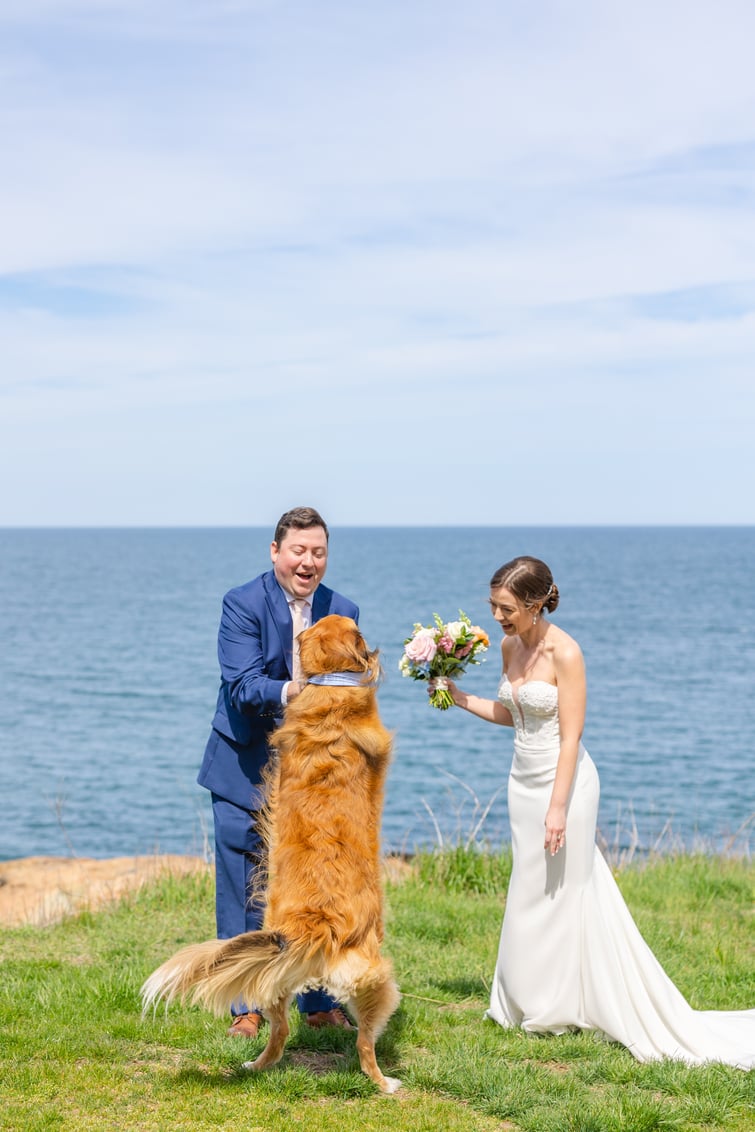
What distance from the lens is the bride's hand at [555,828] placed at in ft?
20.8


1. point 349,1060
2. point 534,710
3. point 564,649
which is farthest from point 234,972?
point 564,649

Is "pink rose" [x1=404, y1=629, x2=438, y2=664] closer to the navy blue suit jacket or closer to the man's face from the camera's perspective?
the navy blue suit jacket

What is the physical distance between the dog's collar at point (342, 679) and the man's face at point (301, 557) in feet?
2.39

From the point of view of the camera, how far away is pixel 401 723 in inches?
1303

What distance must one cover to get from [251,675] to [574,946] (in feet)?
8.23

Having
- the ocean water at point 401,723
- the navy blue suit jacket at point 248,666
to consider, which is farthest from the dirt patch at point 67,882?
the navy blue suit jacket at point 248,666

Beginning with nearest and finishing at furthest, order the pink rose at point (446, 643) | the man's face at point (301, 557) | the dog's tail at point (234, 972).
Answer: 1. the dog's tail at point (234, 972)
2. the man's face at point (301, 557)
3. the pink rose at point (446, 643)

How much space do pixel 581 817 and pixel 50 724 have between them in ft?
98.8

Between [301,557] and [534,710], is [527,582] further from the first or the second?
[301,557]

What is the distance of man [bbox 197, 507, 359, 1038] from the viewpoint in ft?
20.2

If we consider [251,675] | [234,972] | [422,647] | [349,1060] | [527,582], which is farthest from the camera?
[422,647]

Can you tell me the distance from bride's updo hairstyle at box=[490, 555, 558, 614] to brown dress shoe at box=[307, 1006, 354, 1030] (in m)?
2.76

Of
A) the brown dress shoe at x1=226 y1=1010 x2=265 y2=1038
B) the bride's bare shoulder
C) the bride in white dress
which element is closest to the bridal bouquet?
the bride in white dress

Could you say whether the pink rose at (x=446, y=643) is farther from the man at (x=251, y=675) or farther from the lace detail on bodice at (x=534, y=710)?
the man at (x=251, y=675)
